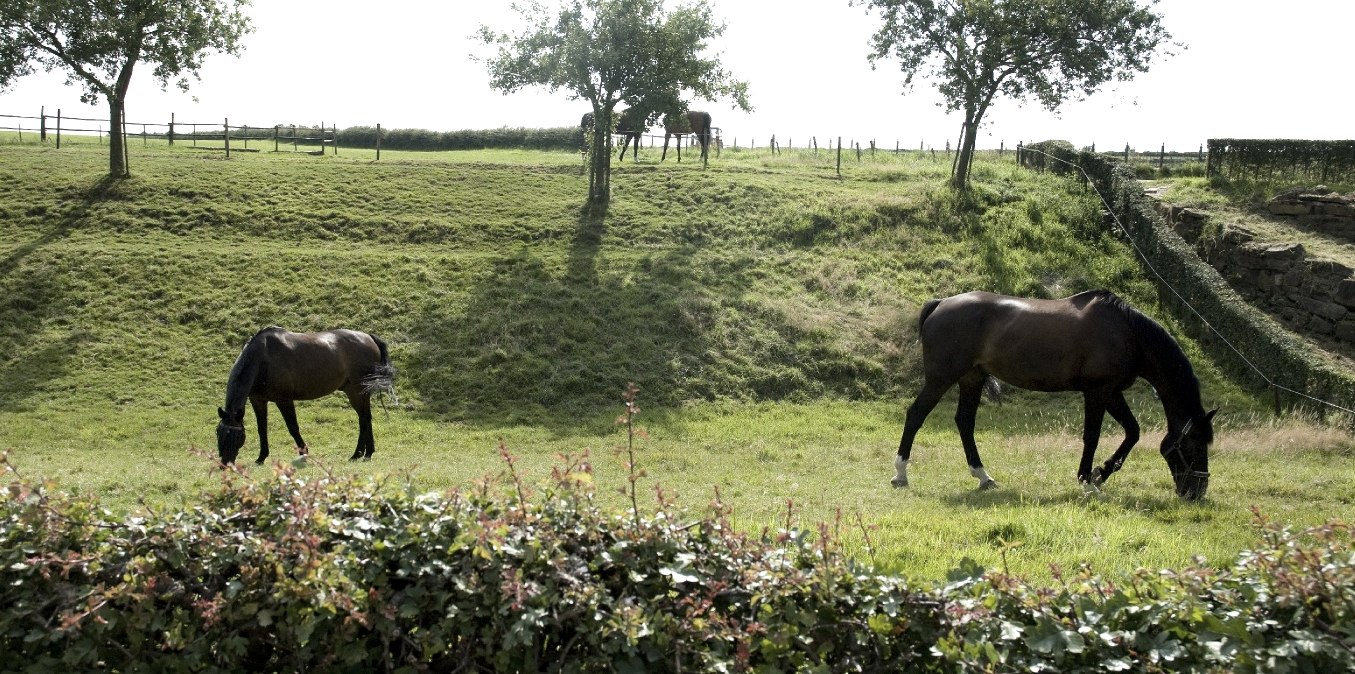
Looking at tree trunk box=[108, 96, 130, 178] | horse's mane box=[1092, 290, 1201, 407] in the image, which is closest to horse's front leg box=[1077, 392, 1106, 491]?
horse's mane box=[1092, 290, 1201, 407]

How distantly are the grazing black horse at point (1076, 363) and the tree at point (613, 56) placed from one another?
2133 centimetres

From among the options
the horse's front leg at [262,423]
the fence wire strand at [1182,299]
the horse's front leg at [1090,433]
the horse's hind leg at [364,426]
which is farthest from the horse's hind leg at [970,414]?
the horse's front leg at [262,423]

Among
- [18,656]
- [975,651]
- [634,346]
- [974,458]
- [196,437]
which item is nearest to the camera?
[975,651]

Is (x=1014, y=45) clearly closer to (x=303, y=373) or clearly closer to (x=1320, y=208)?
(x=1320, y=208)

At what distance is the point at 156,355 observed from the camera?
2177 centimetres

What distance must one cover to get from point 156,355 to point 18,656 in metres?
19.8

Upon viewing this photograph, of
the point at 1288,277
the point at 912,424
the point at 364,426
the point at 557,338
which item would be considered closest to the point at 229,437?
the point at 364,426

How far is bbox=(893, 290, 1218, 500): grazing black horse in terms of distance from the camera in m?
10.9

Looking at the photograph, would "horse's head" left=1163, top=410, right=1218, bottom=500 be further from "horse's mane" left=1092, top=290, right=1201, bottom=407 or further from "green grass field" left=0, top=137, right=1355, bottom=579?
"horse's mane" left=1092, top=290, right=1201, bottom=407

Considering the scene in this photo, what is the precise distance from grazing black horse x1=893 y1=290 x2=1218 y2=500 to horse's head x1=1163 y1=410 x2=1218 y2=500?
0.03 ft

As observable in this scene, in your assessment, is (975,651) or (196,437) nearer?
(975,651)

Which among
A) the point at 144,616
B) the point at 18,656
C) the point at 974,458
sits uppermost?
the point at 144,616

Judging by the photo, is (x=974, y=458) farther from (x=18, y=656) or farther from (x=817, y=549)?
(x=18, y=656)

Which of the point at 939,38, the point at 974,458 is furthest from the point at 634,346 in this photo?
the point at 939,38
